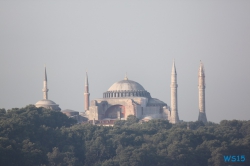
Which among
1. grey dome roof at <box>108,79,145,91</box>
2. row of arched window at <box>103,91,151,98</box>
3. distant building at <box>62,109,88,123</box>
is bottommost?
distant building at <box>62,109,88,123</box>

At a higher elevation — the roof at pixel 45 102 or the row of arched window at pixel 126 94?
the row of arched window at pixel 126 94

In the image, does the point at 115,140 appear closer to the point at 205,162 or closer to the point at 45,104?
the point at 205,162

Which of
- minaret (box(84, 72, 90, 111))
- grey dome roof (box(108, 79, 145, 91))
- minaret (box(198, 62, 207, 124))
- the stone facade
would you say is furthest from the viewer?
minaret (box(84, 72, 90, 111))

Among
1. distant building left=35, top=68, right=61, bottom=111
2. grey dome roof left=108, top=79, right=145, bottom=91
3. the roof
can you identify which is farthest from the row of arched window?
the roof

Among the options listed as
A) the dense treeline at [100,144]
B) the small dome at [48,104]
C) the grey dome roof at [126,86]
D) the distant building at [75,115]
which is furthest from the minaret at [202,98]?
the dense treeline at [100,144]

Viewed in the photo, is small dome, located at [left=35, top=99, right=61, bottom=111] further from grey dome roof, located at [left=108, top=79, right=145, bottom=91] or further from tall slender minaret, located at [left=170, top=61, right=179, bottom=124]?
tall slender minaret, located at [left=170, top=61, right=179, bottom=124]

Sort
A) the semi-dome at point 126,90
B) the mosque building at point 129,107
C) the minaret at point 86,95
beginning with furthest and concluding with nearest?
the minaret at point 86,95 < the semi-dome at point 126,90 < the mosque building at point 129,107

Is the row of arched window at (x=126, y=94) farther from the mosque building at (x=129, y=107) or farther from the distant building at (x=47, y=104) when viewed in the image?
the distant building at (x=47, y=104)

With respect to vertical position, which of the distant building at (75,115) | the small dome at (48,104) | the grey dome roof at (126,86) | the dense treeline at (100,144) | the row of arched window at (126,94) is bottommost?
the dense treeline at (100,144)
